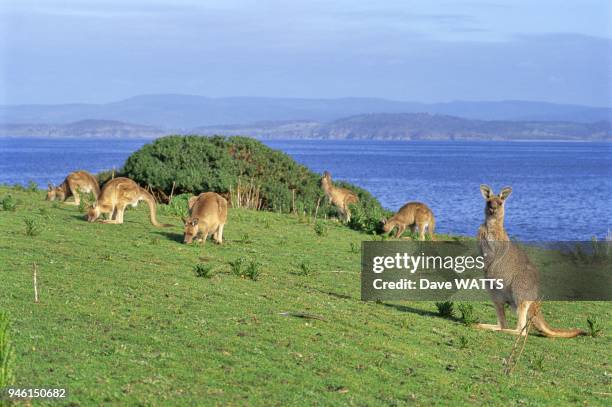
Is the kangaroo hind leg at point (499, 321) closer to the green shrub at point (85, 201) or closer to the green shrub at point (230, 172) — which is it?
the green shrub at point (85, 201)

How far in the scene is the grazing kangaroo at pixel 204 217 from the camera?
19.0 meters

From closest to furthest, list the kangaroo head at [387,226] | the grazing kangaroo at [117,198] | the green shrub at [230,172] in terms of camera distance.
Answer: the grazing kangaroo at [117,198] < the kangaroo head at [387,226] < the green shrub at [230,172]

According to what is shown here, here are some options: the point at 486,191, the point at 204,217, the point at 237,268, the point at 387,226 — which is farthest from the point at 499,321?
the point at 387,226

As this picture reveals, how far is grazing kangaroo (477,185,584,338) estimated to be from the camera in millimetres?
13312

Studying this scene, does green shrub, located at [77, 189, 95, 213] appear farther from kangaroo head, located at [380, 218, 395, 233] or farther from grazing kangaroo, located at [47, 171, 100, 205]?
kangaroo head, located at [380, 218, 395, 233]

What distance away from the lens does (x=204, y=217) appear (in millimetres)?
19047

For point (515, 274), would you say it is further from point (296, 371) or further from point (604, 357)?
point (296, 371)

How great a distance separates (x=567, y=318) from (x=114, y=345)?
931 centimetres

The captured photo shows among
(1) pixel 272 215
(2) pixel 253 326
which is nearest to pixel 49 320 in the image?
(2) pixel 253 326

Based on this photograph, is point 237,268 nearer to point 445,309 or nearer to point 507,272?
point 445,309

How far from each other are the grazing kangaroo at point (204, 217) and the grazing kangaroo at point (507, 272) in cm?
713

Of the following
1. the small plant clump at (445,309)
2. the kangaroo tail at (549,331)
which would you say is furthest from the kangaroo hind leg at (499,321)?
the small plant clump at (445,309)

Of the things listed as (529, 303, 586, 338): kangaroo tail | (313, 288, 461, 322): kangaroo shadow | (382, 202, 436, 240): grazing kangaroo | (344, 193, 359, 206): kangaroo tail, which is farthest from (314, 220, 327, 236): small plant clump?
(529, 303, 586, 338): kangaroo tail

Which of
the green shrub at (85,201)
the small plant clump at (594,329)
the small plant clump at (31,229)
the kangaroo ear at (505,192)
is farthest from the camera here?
the green shrub at (85,201)
